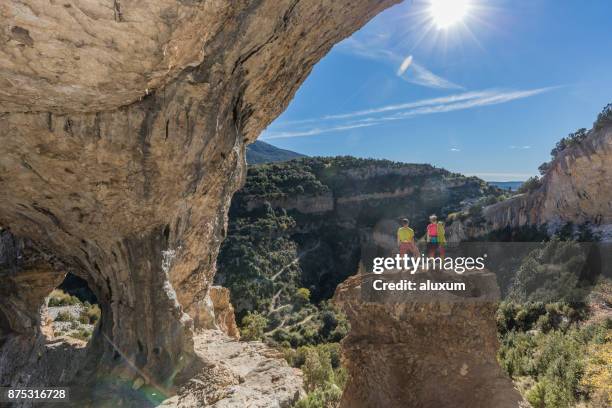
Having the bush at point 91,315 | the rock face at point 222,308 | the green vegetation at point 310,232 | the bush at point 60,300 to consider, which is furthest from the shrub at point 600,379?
the bush at point 60,300

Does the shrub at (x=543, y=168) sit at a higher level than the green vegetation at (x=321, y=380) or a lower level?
higher

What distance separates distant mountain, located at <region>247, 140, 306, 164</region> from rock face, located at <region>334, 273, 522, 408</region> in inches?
5135

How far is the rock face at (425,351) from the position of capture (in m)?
8.39

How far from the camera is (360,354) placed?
9398 millimetres

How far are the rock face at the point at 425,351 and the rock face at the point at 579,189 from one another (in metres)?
38.7

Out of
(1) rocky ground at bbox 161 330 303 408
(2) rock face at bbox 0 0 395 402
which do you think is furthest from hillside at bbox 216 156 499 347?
(2) rock face at bbox 0 0 395 402

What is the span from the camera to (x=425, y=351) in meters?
8.85

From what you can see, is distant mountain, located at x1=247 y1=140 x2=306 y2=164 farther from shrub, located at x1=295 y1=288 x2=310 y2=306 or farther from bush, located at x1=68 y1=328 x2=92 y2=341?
bush, located at x1=68 y1=328 x2=92 y2=341

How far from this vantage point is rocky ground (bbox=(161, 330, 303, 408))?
8516 millimetres

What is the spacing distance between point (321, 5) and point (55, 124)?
7.23 m

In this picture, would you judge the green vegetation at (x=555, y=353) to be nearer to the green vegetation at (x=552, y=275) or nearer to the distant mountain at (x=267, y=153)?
the green vegetation at (x=552, y=275)

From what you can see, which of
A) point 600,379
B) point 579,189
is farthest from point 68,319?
point 579,189

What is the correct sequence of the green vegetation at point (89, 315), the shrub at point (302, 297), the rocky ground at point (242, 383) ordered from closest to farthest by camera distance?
the rocky ground at point (242, 383), the green vegetation at point (89, 315), the shrub at point (302, 297)

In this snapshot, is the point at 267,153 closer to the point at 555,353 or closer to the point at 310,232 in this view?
the point at 310,232
